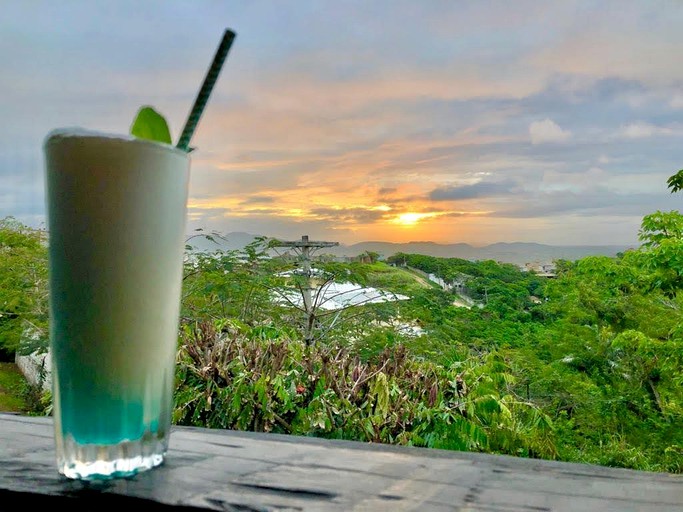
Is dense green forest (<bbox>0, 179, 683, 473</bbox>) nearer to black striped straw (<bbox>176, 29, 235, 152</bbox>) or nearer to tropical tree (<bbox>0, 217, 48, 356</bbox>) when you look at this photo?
tropical tree (<bbox>0, 217, 48, 356</bbox>)

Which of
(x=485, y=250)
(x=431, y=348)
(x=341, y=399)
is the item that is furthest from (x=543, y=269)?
(x=341, y=399)

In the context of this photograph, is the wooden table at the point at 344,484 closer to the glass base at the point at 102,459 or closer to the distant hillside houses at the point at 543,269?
the glass base at the point at 102,459

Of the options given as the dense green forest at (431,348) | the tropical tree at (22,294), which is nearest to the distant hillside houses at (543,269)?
the dense green forest at (431,348)

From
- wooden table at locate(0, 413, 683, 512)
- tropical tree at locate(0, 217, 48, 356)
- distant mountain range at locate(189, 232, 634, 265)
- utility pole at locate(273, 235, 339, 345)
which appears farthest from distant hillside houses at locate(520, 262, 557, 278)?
wooden table at locate(0, 413, 683, 512)

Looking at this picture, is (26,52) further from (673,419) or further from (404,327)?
(673,419)

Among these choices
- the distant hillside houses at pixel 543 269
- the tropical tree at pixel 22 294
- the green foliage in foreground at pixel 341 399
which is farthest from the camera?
the distant hillside houses at pixel 543 269

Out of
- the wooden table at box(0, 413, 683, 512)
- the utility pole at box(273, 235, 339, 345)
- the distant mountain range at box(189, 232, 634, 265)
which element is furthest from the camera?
the distant mountain range at box(189, 232, 634, 265)
